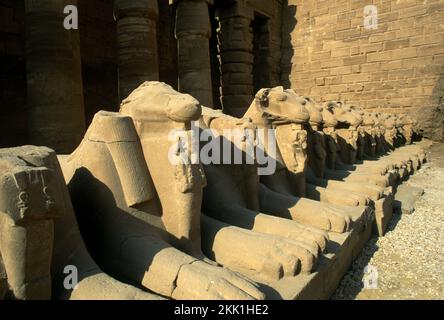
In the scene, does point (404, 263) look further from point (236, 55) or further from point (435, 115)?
point (435, 115)

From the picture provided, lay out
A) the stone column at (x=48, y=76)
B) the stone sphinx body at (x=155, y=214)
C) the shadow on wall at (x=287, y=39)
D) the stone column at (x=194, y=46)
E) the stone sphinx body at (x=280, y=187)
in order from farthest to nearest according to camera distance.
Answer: the shadow on wall at (x=287, y=39) → the stone column at (x=194, y=46) → the stone column at (x=48, y=76) → the stone sphinx body at (x=280, y=187) → the stone sphinx body at (x=155, y=214)

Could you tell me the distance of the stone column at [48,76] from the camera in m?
5.30

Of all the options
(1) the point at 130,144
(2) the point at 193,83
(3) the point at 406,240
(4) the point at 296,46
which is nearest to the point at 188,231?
(1) the point at 130,144

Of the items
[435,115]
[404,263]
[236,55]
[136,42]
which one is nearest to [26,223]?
[404,263]

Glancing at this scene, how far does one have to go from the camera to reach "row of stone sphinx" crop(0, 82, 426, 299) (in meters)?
1.68

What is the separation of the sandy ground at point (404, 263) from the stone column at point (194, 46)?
17.0ft

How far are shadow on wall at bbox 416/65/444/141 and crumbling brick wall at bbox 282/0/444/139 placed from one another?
0.02 metres

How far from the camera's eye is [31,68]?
5375 millimetres

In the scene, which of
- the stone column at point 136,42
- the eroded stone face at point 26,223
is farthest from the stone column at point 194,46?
the eroded stone face at point 26,223

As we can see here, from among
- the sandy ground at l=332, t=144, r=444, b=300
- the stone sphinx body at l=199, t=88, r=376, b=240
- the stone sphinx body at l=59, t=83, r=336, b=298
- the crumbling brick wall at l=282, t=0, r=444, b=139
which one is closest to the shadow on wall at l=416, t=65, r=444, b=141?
the crumbling brick wall at l=282, t=0, r=444, b=139

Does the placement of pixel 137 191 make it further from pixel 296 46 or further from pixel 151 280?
pixel 296 46

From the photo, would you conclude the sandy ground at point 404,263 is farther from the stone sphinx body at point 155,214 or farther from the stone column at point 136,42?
the stone column at point 136,42

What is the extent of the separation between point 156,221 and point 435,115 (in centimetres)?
1069

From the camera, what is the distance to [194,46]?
835cm
